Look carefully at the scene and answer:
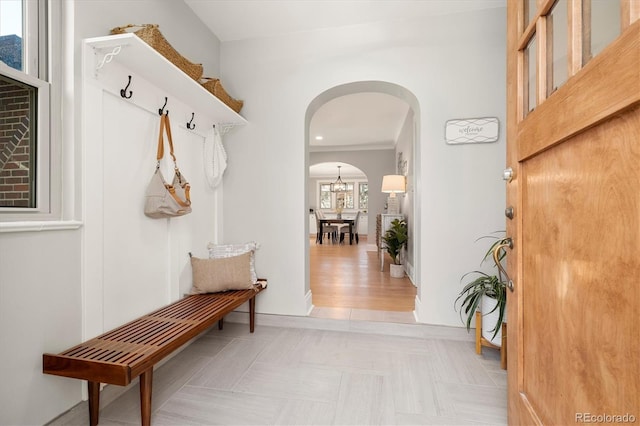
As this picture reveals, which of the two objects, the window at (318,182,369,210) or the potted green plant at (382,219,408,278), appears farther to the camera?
the window at (318,182,369,210)

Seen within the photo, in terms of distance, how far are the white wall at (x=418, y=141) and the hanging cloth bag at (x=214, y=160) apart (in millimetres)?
154

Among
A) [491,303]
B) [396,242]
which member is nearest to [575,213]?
[491,303]

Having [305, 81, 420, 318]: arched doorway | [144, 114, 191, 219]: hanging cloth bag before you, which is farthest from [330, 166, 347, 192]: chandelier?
[144, 114, 191, 219]: hanging cloth bag

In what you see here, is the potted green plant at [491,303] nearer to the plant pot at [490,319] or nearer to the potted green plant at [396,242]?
the plant pot at [490,319]

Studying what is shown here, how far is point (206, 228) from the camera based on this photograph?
2404mm

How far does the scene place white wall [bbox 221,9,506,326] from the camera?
2.22 m

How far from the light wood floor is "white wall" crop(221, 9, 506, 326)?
47 cm

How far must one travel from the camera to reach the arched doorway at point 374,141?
101 inches

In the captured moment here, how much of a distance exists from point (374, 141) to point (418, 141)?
4.20m

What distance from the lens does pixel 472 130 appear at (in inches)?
86.8

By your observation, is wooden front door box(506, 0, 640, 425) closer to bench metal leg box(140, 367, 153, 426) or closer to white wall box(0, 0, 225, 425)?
bench metal leg box(140, 367, 153, 426)

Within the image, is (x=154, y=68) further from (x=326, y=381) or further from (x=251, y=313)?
(x=326, y=381)

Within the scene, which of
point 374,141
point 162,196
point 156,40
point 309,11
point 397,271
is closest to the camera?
point 156,40

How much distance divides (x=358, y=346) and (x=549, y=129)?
1811 millimetres
